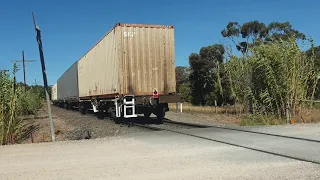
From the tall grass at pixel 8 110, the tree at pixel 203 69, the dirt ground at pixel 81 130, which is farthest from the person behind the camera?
the tree at pixel 203 69

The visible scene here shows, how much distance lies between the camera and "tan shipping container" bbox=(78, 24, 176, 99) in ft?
55.2

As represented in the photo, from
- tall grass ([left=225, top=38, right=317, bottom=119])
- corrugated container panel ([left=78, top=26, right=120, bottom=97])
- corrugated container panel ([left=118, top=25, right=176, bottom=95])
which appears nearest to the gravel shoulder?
tall grass ([left=225, top=38, right=317, bottom=119])

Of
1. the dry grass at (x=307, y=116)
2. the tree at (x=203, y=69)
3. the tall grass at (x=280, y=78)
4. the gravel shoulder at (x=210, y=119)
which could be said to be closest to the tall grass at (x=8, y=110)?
the gravel shoulder at (x=210, y=119)

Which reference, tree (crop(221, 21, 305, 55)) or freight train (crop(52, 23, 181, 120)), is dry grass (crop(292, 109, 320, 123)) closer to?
freight train (crop(52, 23, 181, 120))

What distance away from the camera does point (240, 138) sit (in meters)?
10.7

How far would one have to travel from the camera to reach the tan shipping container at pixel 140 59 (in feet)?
55.2

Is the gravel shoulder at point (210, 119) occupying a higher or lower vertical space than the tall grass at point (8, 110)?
lower

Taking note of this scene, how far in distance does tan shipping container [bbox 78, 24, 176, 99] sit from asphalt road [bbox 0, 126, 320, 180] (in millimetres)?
6481

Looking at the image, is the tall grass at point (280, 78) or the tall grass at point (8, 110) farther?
the tall grass at point (280, 78)

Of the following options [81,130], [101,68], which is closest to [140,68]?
[81,130]

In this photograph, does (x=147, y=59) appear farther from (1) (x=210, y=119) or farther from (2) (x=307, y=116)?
(1) (x=210, y=119)

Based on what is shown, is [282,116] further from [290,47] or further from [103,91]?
[103,91]

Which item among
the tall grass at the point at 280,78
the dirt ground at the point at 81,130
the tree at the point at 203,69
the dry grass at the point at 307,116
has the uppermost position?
the tree at the point at 203,69

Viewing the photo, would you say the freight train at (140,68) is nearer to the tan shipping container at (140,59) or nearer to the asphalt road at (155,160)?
the tan shipping container at (140,59)
